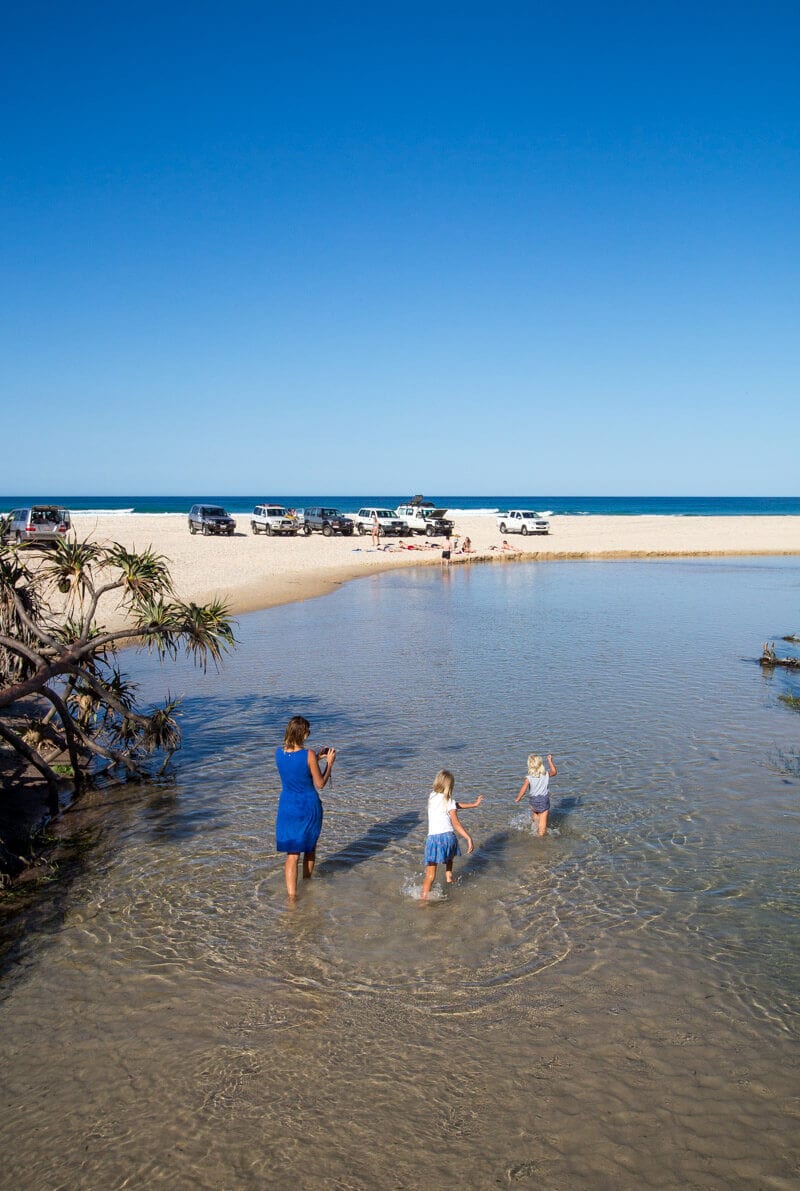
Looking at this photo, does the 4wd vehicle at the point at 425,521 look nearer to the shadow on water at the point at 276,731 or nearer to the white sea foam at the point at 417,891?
the shadow on water at the point at 276,731

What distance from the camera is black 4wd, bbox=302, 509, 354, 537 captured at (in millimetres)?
59094

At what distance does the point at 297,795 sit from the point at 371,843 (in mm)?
1992

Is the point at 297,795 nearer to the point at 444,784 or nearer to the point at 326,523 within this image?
the point at 444,784

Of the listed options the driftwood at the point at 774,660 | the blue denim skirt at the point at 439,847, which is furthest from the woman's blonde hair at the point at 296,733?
the driftwood at the point at 774,660

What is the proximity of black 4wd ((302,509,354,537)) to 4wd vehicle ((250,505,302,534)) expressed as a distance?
652 millimetres

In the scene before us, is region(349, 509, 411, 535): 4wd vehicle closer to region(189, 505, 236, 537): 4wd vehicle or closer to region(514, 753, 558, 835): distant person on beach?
region(189, 505, 236, 537): 4wd vehicle

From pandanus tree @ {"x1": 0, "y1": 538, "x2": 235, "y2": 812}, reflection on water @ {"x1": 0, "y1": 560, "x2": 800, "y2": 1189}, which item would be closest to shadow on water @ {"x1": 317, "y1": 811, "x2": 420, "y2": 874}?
reflection on water @ {"x1": 0, "y1": 560, "x2": 800, "y2": 1189}

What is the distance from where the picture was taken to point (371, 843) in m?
9.36

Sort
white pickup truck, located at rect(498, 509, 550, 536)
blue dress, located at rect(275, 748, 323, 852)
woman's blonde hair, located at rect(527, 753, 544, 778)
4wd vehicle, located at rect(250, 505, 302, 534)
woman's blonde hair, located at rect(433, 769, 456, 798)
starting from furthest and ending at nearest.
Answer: white pickup truck, located at rect(498, 509, 550, 536) → 4wd vehicle, located at rect(250, 505, 302, 534) → woman's blonde hair, located at rect(527, 753, 544, 778) → woman's blonde hair, located at rect(433, 769, 456, 798) → blue dress, located at rect(275, 748, 323, 852)

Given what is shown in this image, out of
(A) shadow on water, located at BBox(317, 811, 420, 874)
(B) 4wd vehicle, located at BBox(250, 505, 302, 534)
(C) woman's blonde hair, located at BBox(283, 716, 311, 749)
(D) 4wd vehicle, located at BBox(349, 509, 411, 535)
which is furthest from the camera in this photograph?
(B) 4wd vehicle, located at BBox(250, 505, 302, 534)

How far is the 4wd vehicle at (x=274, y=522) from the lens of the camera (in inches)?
2270

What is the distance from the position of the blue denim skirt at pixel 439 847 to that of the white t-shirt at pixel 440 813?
50mm

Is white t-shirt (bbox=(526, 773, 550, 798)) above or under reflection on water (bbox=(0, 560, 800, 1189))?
above

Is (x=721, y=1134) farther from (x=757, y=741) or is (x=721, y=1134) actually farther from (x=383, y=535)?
(x=383, y=535)
